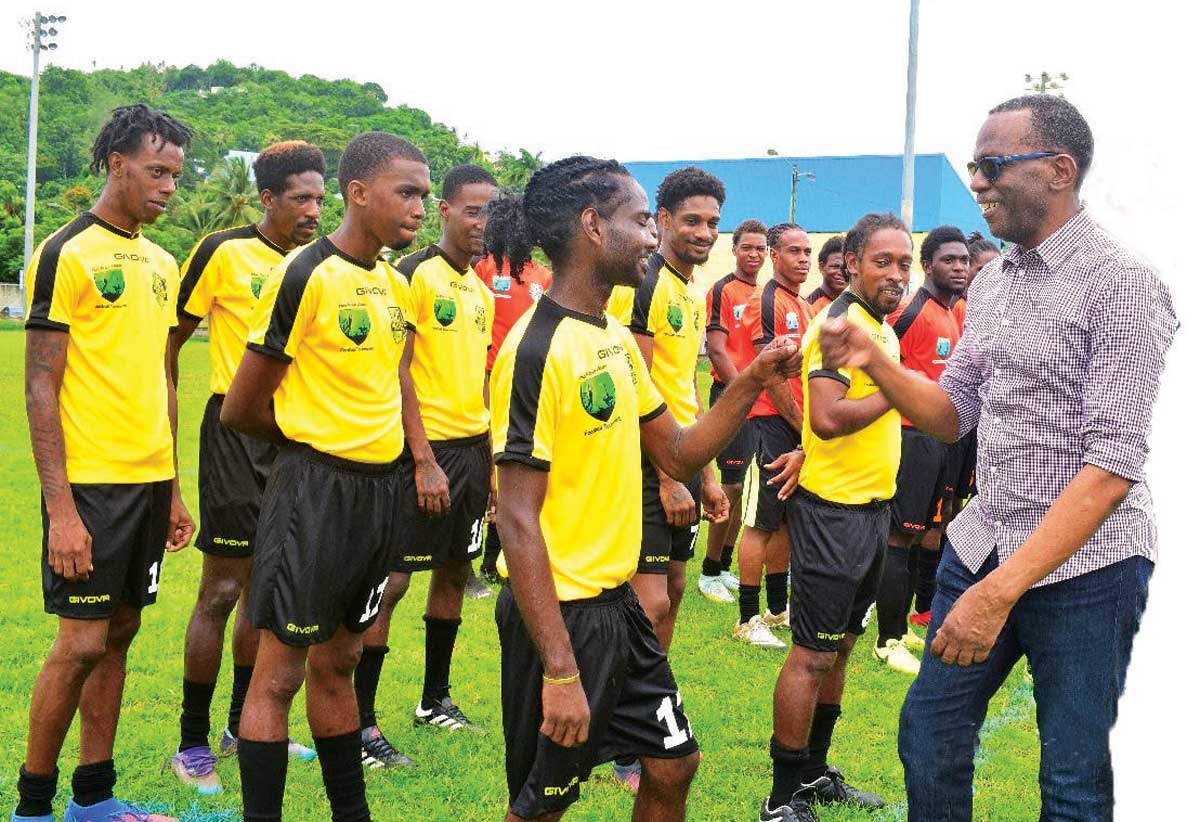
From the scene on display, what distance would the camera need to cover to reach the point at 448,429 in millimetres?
6312

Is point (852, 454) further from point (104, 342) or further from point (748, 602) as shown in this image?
point (104, 342)

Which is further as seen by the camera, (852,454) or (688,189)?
(688,189)

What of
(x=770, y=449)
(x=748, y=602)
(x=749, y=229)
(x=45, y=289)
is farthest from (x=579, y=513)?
(x=749, y=229)

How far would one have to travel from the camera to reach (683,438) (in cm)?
398

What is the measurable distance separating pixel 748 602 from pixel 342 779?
4.23 meters

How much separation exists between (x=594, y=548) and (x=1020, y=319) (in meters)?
1.51

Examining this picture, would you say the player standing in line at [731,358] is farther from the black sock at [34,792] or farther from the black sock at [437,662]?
the black sock at [34,792]

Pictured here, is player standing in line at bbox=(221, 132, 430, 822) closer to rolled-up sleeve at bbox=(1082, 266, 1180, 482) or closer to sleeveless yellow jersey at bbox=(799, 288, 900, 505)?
sleeveless yellow jersey at bbox=(799, 288, 900, 505)

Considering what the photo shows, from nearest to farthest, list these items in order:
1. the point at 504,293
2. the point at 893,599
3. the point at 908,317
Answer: the point at 893,599 < the point at 908,317 < the point at 504,293

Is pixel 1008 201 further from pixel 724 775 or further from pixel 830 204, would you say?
pixel 830 204

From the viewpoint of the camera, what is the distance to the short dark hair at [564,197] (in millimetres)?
3703

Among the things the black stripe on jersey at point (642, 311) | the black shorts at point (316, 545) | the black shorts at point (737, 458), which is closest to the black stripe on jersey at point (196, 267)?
the black shorts at point (316, 545)

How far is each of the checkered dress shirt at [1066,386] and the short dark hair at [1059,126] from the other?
0.21 m

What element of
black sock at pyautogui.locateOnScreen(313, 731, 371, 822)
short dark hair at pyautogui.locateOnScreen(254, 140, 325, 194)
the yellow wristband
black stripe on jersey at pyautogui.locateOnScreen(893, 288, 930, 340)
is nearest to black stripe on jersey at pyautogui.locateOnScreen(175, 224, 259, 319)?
short dark hair at pyautogui.locateOnScreen(254, 140, 325, 194)
